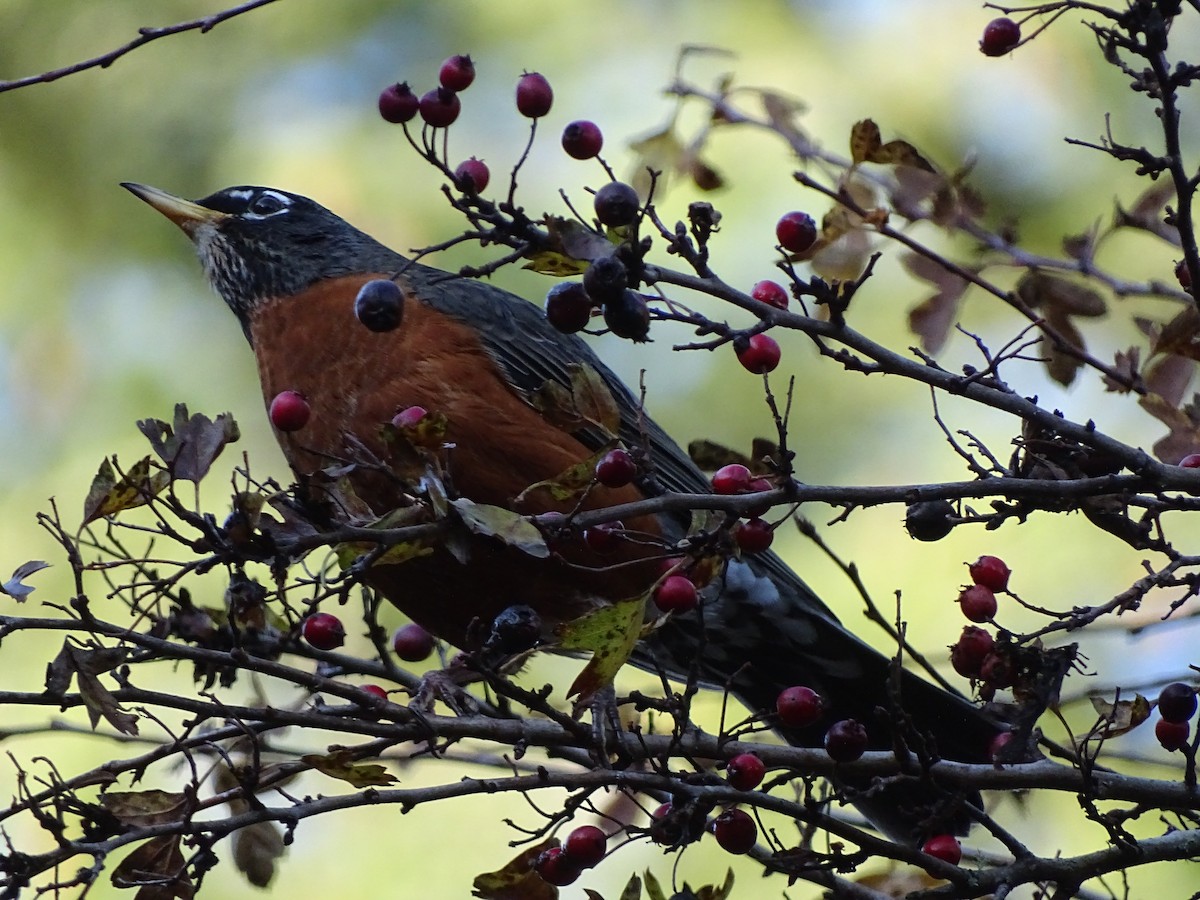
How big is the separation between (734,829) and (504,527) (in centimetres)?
66

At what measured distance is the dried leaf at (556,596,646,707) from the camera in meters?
1.66

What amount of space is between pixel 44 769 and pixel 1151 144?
497 centimetres

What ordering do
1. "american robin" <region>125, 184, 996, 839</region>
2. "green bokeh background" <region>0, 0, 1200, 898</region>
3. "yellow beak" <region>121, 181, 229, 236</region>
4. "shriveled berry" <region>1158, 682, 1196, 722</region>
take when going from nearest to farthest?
"shriveled berry" <region>1158, 682, 1196, 722</region> → "american robin" <region>125, 184, 996, 839</region> → "yellow beak" <region>121, 181, 229, 236</region> → "green bokeh background" <region>0, 0, 1200, 898</region>

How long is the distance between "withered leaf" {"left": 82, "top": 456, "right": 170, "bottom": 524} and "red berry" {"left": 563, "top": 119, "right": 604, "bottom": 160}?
72cm

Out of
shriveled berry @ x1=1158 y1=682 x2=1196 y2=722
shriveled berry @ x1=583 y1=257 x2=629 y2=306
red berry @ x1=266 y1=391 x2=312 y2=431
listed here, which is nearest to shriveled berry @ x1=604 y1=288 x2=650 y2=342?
shriveled berry @ x1=583 y1=257 x2=629 y2=306

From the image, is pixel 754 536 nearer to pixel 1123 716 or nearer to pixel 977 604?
pixel 977 604

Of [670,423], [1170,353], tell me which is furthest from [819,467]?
[1170,353]

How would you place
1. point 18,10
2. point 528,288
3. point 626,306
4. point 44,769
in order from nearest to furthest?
1. point 626,306
2. point 44,769
3. point 528,288
4. point 18,10

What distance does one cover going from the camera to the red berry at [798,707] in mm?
2057

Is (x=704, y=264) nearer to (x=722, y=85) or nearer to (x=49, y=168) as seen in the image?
(x=722, y=85)

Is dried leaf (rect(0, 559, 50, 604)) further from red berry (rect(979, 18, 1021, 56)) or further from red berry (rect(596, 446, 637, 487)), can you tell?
red berry (rect(979, 18, 1021, 56))

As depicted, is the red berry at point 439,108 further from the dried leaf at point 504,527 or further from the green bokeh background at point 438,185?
the green bokeh background at point 438,185

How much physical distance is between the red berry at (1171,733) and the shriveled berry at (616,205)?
1063 mm

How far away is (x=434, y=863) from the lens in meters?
4.65
